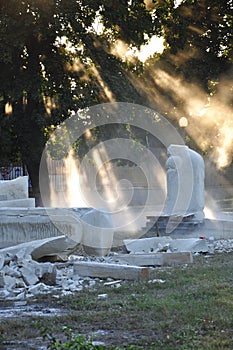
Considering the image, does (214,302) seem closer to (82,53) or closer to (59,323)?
(59,323)

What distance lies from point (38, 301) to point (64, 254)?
3901 millimetres

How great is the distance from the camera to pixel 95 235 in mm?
13680

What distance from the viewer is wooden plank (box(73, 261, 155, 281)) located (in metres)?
10.1

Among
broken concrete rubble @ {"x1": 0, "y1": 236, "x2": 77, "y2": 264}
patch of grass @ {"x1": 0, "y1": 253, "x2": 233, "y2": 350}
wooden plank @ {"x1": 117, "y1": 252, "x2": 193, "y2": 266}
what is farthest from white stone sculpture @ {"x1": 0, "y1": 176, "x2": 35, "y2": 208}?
patch of grass @ {"x1": 0, "y1": 253, "x2": 233, "y2": 350}

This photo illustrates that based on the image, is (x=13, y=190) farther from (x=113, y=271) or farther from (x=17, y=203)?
(x=113, y=271)

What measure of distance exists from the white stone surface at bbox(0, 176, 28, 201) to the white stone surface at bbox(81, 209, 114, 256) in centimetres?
459

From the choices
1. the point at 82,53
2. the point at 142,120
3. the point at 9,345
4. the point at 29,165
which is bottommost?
the point at 9,345

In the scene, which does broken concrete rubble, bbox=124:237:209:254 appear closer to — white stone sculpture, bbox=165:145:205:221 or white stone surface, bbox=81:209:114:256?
white stone surface, bbox=81:209:114:256

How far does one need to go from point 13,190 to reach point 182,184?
4514 millimetres

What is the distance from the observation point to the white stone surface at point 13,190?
1814 centimetres

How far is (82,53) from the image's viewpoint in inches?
1083

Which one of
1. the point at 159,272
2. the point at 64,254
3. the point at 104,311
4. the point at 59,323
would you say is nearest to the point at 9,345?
the point at 59,323

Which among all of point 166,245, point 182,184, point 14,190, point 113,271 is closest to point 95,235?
point 166,245

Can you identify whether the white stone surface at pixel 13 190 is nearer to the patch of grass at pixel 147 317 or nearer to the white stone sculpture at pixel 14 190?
the white stone sculpture at pixel 14 190
